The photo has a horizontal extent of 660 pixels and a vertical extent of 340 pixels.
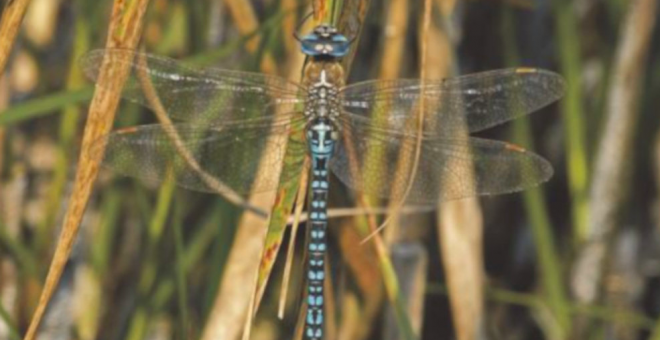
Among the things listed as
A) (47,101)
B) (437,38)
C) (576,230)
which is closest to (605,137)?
(576,230)

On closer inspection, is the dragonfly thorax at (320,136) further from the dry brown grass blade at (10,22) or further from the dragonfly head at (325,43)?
the dry brown grass blade at (10,22)

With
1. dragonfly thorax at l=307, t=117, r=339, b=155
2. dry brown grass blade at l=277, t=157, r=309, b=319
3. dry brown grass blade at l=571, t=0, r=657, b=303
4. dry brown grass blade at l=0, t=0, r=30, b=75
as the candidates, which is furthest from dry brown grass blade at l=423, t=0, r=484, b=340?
dry brown grass blade at l=0, t=0, r=30, b=75

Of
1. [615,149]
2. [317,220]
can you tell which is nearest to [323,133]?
[317,220]

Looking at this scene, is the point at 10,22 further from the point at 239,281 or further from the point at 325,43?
the point at 239,281

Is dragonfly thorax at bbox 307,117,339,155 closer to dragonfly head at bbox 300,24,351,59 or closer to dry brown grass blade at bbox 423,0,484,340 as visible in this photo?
dragonfly head at bbox 300,24,351,59

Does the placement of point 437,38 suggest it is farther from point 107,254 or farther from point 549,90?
point 107,254
